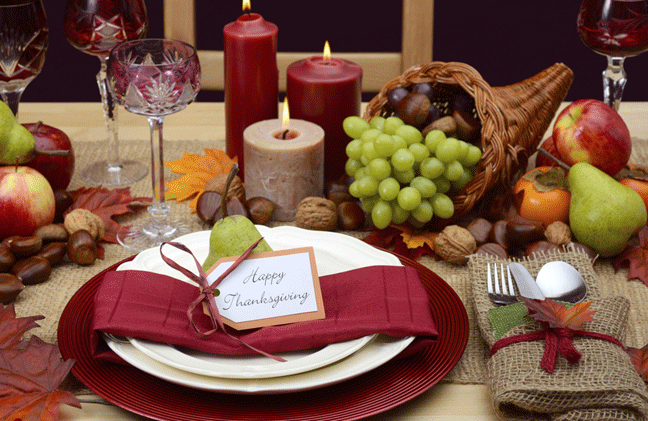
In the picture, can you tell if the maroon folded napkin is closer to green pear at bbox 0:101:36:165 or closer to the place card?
the place card

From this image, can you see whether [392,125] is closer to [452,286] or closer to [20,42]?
[452,286]

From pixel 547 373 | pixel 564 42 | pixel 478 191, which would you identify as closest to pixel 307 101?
pixel 478 191

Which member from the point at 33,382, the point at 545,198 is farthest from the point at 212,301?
the point at 545,198

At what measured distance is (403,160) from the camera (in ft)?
3.14

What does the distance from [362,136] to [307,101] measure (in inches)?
7.8

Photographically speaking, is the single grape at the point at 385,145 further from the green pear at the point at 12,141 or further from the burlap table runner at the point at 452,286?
the green pear at the point at 12,141

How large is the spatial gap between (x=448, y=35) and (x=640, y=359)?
161 cm

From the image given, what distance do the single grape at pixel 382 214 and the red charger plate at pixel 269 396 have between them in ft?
0.92

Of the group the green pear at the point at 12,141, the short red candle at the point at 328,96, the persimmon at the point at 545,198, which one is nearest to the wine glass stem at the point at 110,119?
the green pear at the point at 12,141

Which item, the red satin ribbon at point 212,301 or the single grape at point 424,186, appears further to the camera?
the single grape at point 424,186

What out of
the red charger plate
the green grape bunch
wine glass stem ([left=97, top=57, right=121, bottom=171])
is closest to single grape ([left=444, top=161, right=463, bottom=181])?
the green grape bunch

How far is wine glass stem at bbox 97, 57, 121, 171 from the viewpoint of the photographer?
1234mm

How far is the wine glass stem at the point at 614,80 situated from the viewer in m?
1.18

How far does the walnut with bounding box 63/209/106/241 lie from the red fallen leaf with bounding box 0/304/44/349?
28 cm
